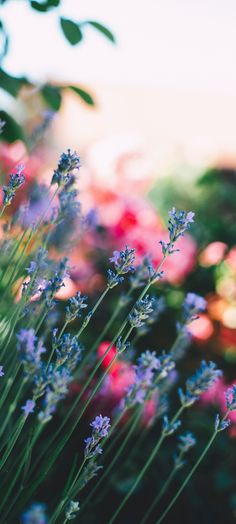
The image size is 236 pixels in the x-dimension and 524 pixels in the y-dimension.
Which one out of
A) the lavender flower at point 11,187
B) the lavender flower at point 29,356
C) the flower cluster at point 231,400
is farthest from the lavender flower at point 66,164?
the flower cluster at point 231,400

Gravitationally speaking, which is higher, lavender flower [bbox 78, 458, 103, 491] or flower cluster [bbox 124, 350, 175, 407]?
flower cluster [bbox 124, 350, 175, 407]

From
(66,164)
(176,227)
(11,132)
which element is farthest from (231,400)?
(11,132)

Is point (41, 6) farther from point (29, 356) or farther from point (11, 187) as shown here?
point (29, 356)

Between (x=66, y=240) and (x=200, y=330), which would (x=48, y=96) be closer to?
(x=66, y=240)

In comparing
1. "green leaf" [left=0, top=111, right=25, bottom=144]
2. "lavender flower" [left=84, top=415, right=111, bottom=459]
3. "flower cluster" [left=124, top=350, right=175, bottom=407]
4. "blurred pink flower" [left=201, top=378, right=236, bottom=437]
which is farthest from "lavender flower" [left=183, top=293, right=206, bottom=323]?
"blurred pink flower" [left=201, top=378, right=236, bottom=437]

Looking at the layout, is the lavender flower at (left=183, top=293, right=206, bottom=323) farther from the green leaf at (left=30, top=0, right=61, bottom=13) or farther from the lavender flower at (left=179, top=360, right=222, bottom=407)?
the green leaf at (left=30, top=0, right=61, bottom=13)

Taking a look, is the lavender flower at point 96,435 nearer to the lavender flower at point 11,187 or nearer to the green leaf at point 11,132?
the lavender flower at point 11,187
